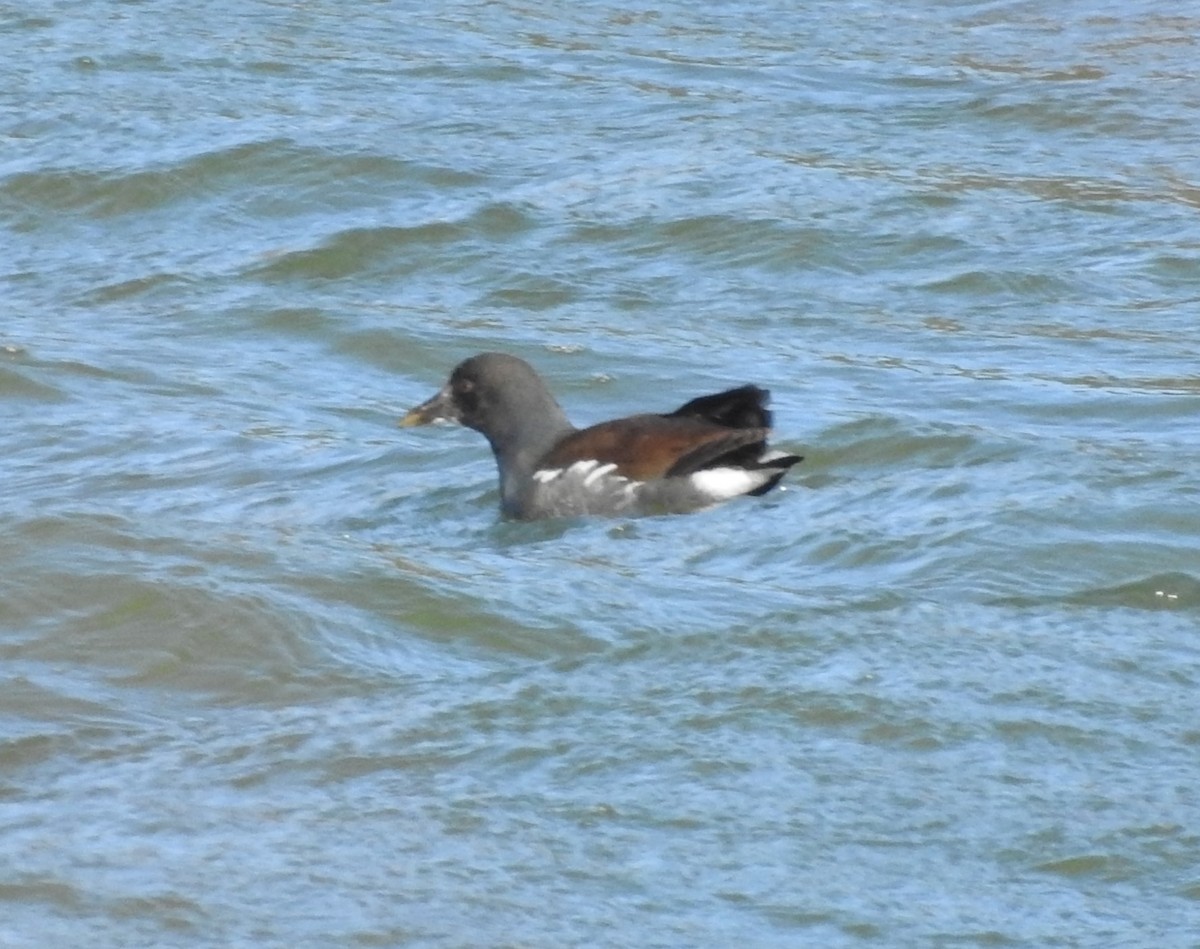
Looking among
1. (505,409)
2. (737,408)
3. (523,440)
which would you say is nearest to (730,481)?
(737,408)

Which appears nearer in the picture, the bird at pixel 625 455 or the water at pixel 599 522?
the water at pixel 599 522

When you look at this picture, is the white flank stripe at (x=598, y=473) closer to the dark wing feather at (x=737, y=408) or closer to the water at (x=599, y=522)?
the water at (x=599, y=522)

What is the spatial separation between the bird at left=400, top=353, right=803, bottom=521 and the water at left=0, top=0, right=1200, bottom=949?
13cm

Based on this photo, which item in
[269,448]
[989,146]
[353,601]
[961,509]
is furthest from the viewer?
[989,146]

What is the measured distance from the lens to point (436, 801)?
6.24 meters

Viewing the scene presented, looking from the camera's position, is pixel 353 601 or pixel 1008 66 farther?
pixel 1008 66

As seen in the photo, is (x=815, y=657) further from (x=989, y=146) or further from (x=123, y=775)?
(x=989, y=146)

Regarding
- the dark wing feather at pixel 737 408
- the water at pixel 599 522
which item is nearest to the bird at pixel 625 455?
the dark wing feather at pixel 737 408

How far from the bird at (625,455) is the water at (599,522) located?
0.43ft

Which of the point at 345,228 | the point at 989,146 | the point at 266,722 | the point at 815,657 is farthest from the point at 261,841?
the point at 989,146

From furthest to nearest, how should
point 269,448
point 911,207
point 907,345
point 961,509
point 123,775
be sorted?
1. point 911,207
2. point 907,345
3. point 269,448
4. point 961,509
5. point 123,775

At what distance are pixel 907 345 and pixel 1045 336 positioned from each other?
62cm

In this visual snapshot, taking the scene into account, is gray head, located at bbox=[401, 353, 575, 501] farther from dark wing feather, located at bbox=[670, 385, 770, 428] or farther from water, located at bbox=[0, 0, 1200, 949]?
dark wing feather, located at bbox=[670, 385, 770, 428]

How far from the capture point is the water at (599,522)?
19.3 ft
